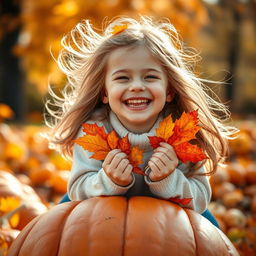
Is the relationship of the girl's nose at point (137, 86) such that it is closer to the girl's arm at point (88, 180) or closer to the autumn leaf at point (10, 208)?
the girl's arm at point (88, 180)

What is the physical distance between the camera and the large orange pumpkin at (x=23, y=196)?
3.22 meters

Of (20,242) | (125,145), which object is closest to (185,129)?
(125,145)

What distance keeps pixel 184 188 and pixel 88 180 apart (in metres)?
0.51

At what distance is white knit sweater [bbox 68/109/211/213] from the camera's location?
7.79 feet

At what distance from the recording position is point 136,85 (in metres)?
2.47

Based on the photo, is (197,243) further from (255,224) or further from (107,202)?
(255,224)

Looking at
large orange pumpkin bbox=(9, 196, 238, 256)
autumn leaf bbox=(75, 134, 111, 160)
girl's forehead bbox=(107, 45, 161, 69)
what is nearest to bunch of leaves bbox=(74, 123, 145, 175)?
autumn leaf bbox=(75, 134, 111, 160)

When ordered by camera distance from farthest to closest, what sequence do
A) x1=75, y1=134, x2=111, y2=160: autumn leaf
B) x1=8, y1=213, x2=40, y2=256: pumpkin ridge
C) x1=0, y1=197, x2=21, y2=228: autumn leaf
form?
x1=0, y1=197, x2=21, y2=228: autumn leaf → x1=75, y1=134, x2=111, y2=160: autumn leaf → x1=8, y1=213, x2=40, y2=256: pumpkin ridge

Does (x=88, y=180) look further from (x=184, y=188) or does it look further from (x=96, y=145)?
(x=184, y=188)

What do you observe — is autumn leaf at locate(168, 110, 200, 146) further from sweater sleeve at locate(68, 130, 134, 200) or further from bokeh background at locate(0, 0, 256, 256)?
bokeh background at locate(0, 0, 256, 256)

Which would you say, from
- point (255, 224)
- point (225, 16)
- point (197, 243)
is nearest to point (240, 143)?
point (255, 224)

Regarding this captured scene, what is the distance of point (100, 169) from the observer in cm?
258

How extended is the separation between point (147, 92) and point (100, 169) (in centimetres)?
50

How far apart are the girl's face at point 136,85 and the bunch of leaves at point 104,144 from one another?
0.78 ft
